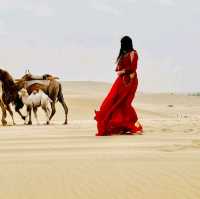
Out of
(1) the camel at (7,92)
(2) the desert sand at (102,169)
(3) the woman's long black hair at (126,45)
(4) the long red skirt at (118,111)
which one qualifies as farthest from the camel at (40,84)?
(2) the desert sand at (102,169)

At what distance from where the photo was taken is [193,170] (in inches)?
293

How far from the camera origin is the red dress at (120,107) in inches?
570

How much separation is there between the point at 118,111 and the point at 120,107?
0.09 meters

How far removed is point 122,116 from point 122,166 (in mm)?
6578

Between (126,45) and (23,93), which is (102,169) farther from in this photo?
(23,93)

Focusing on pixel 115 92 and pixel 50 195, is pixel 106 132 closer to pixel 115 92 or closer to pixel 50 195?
pixel 115 92

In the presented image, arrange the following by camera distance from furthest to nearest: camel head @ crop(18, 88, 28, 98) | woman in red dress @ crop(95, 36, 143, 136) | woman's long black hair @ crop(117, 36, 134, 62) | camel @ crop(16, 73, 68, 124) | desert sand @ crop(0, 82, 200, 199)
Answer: camel @ crop(16, 73, 68, 124)
camel head @ crop(18, 88, 28, 98)
woman in red dress @ crop(95, 36, 143, 136)
woman's long black hair @ crop(117, 36, 134, 62)
desert sand @ crop(0, 82, 200, 199)

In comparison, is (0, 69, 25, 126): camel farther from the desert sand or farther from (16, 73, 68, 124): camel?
the desert sand

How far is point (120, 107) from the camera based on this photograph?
14.6 m

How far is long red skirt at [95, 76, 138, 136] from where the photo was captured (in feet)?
47.6

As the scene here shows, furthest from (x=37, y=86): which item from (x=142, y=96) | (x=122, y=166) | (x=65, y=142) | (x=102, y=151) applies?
(x=142, y=96)

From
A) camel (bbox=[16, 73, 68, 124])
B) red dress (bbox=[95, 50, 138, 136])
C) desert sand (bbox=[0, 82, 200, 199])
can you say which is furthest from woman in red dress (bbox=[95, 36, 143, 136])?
camel (bbox=[16, 73, 68, 124])

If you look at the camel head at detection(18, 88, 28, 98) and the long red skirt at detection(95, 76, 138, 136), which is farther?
the camel head at detection(18, 88, 28, 98)

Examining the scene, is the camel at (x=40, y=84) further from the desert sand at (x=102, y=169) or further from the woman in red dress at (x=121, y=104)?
the desert sand at (x=102, y=169)
